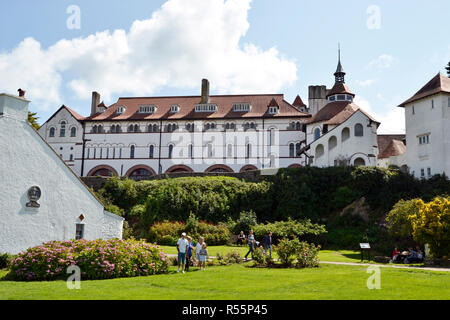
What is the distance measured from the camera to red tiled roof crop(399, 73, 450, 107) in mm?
40094

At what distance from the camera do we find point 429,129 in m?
40.7

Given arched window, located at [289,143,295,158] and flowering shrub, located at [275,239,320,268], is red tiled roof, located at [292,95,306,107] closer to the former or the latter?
arched window, located at [289,143,295,158]

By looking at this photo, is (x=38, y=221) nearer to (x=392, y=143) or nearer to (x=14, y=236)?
(x=14, y=236)

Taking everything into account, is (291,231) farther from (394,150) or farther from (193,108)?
(193,108)

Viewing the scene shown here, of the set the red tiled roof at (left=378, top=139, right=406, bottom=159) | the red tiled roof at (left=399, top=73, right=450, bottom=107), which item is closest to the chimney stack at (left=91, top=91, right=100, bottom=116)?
the red tiled roof at (left=378, top=139, right=406, bottom=159)

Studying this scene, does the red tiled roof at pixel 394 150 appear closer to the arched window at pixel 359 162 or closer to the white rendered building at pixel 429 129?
the white rendered building at pixel 429 129

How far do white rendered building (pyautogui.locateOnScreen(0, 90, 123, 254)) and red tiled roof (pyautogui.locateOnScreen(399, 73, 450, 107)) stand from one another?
109ft

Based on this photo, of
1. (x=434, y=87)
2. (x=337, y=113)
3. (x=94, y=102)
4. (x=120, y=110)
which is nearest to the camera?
(x=434, y=87)

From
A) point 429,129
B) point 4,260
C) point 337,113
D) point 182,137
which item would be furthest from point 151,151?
point 4,260

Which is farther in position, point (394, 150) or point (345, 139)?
point (394, 150)

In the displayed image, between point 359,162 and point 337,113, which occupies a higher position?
point 337,113

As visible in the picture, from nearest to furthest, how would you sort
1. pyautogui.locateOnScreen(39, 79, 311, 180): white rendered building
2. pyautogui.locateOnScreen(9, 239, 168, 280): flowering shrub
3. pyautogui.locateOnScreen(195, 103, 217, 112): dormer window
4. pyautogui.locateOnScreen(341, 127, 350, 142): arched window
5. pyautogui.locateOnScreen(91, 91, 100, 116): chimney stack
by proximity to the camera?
1. pyautogui.locateOnScreen(9, 239, 168, 280): flowering shrub
2. pyautogui.locateOnScreen(341, 127, 350, 142): arched window
3. pyautogui.locateOnScreen(39, 79, 311, 180): white rendered building
4. pyautogui.locateOnScreen(195, 103, 217, 112): dormer window
5. pyautogui.locateOnScreen(91, 91, 100, 116): chimney stack

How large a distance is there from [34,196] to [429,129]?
3529 cm

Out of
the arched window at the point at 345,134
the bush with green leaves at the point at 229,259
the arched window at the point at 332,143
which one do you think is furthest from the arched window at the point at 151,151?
the bush with green leaves at the point at 229,259
